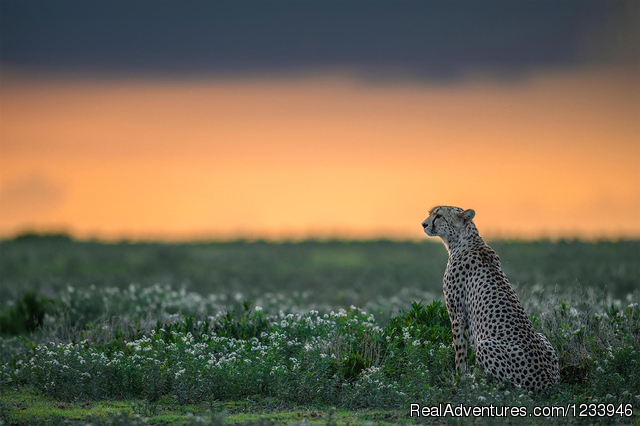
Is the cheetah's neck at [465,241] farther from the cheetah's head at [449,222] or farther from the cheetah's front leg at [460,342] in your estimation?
the cheetah's front leg at [460,342]

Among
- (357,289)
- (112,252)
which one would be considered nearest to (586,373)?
(357,289)

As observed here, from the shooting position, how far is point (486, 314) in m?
8.80

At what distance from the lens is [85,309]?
1522 centimetres

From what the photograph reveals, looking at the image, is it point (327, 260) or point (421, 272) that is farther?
point (327, 260)

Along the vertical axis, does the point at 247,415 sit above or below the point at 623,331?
below

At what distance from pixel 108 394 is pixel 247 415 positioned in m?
2.35

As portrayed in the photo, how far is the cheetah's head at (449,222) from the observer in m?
9.66

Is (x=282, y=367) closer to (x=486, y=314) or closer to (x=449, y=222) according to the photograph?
(x=486, y=314)

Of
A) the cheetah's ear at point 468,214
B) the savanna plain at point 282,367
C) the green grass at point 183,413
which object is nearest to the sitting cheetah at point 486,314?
the cheetah's ear at point 468,214

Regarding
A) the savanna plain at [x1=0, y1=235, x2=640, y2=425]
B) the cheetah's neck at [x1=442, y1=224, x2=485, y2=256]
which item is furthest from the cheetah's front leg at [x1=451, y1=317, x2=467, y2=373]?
the cheetah's neck at [x1=442, y1=224, x2=485, y2=256]

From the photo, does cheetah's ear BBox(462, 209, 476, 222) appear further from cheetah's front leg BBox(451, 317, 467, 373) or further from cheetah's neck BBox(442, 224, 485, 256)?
cheetah's front leg BBox(451, 317, 467, 373)

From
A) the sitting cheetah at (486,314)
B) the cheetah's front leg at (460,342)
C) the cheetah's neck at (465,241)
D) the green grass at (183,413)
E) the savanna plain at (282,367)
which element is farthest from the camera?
the cheetah's neck at (465,241)

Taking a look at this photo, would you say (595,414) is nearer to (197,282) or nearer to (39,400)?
(39,400)

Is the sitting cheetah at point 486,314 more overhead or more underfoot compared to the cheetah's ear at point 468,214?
more underfoot
